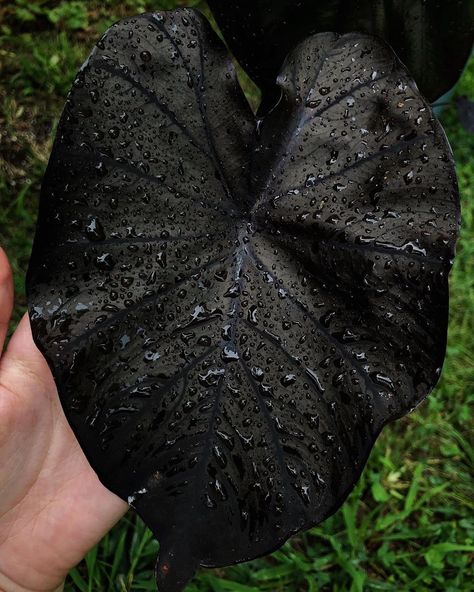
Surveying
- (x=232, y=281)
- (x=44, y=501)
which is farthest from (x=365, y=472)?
(x=232, y=281)

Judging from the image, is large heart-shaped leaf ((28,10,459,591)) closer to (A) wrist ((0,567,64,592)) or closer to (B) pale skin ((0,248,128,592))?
(B) pale skin ((0,248,128,592))

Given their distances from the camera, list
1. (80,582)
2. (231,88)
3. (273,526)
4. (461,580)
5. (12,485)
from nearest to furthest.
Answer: (273,526)
(231,88)
(12,485)
(80,582)
(461,580)

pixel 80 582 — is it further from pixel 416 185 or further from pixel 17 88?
pixel 17 88

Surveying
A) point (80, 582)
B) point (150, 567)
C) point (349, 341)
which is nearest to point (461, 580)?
point (150, 567)

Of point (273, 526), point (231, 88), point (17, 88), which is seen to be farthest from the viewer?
point (17, 88)

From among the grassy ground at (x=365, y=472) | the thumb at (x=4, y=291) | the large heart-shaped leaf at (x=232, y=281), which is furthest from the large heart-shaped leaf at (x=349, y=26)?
the grassy ground at (x=365, y=472)

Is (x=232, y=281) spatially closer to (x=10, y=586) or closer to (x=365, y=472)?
(x=10, y=586)

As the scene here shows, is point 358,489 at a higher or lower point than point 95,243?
lower

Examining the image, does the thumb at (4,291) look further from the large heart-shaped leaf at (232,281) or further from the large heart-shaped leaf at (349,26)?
the large heart-shaped leaf at (349,26)
